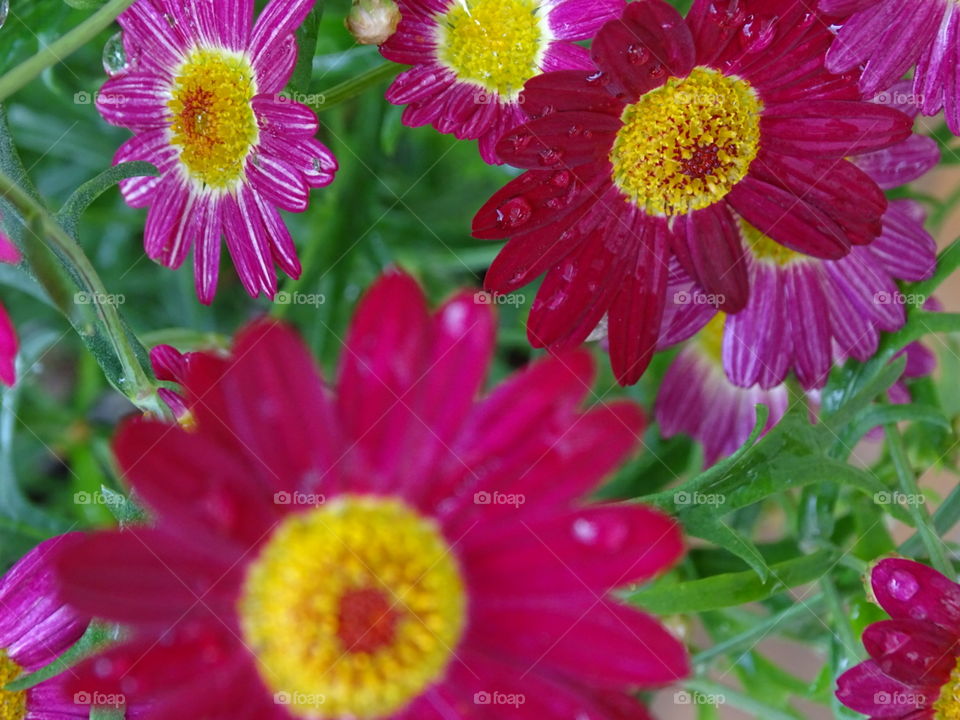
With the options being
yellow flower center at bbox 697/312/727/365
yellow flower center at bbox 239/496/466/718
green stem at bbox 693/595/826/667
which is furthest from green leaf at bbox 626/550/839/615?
→ yellow flower center at bbox 697/312/727/365

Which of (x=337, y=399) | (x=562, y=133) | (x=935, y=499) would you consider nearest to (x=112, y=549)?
(x=337, y=399)

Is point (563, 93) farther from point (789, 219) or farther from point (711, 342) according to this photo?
point (711, 342)

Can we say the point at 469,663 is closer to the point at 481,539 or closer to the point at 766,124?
the point at 481,539

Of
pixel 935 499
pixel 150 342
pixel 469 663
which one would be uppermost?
pixel 150 342
